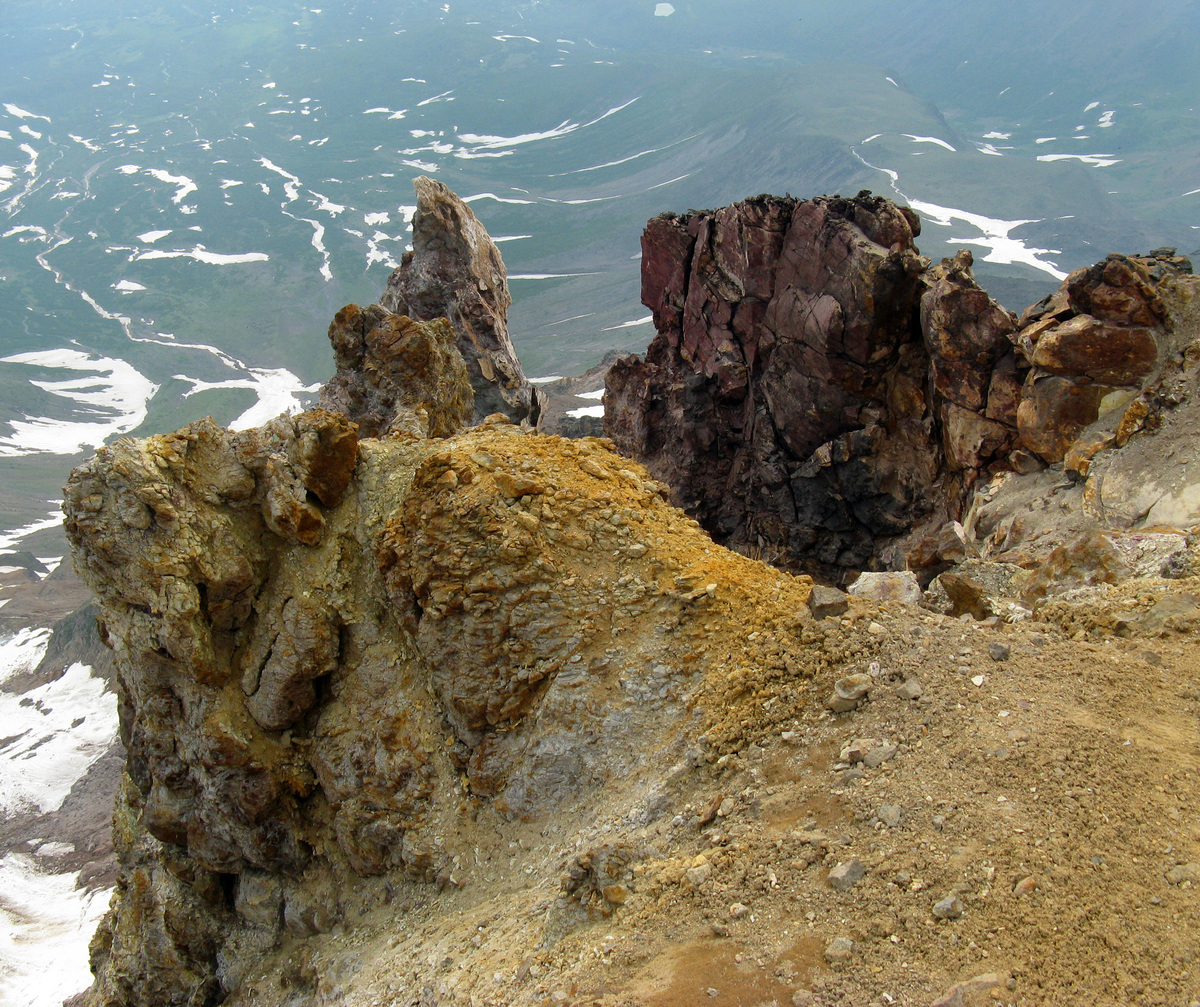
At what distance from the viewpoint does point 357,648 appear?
47.5 feet

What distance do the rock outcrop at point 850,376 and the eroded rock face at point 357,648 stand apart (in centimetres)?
1399

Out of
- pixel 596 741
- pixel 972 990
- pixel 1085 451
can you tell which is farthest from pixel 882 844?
pixel 1085 451

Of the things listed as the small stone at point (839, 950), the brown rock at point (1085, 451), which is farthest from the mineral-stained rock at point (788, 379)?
the small stone at point (839, 950)

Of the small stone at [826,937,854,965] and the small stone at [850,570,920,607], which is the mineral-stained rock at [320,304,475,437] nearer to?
the small stone at [850,570,920,607]

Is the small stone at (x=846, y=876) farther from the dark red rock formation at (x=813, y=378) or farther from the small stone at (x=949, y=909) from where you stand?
the dark red rock formation at (x=813, y=378)

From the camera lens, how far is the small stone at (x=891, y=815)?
25.8ft

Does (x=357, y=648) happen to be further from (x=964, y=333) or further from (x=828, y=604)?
(x=964, y=333)

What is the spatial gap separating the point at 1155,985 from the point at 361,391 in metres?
26.8

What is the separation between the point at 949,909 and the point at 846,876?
3.44 feet

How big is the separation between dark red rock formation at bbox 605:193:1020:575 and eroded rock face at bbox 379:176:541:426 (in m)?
8.98

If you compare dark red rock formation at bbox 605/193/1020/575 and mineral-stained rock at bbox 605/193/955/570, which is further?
mineral-stained rock at bbox 605/193/955/570

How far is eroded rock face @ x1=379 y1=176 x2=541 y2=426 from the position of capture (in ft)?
121

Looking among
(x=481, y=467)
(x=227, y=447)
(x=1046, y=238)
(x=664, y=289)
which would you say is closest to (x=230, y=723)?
(x=227, y=447)

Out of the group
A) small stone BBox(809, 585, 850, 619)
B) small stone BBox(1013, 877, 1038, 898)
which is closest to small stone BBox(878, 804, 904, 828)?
small stone BBox(1013, 877, 1038, 898)
